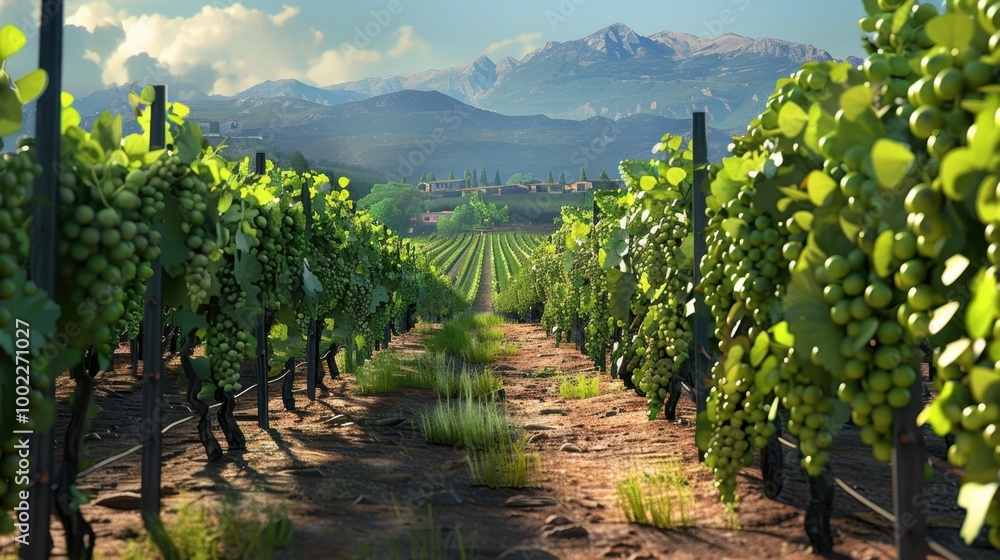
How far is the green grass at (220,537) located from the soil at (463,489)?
0.12m

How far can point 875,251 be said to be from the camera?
1.94 metres

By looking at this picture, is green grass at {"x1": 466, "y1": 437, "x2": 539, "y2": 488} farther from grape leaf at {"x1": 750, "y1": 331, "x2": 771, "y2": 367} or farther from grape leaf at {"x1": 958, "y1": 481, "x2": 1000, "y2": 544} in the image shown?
grape leaf at {"x1": 958, "y1": 481, "x2": 1000, "y2": 544}

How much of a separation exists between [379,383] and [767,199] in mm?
6341

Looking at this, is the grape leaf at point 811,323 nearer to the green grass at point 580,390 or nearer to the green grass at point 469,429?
the green grass at point 469,429

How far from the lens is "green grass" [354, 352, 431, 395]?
8656 millimetres

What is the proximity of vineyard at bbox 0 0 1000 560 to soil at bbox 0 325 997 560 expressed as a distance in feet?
0.10

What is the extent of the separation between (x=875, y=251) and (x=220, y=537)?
265cm

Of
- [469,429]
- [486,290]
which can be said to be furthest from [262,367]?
[486,290]

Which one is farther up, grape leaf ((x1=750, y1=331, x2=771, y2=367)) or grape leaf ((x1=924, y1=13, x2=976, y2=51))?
grape leaf ((x1=924, y1=13, x2=976, y2=51))

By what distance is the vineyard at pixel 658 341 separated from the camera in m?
1.85

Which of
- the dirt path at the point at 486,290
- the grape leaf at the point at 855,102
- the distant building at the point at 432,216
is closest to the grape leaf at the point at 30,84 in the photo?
the grape leaf at the point at 855,102

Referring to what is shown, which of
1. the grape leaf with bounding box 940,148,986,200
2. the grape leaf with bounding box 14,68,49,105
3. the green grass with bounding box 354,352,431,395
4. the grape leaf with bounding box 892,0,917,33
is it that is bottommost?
the green grass with bounding box 354,352,431,395

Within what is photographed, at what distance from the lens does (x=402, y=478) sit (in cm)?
462

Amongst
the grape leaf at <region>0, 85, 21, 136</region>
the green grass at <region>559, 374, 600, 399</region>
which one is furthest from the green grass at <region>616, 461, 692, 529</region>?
the green grass at <region>559, 374, 600, 399</region>
